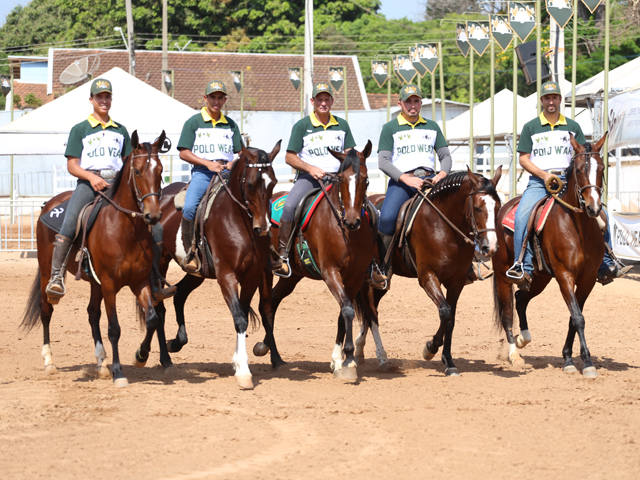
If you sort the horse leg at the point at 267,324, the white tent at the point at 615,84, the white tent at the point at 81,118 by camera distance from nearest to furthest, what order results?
the horse leg at the point at 267,324, the white tent at the point at 615,84, the white tent at the point at 81,118

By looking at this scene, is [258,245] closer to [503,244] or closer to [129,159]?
[129,159]

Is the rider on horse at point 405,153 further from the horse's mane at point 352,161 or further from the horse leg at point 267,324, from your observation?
the horse leg at point 267,324

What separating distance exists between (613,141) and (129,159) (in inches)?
485

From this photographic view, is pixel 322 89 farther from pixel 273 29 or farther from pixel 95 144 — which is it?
pixel 273 29

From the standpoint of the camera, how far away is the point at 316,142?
10812 millimetres

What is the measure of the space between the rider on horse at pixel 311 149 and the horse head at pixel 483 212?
1580 millimetres

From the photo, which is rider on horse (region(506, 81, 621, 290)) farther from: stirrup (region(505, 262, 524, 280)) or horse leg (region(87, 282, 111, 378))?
horse leg (region(87, 282, 111, 378))

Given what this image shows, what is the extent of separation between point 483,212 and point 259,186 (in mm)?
2246

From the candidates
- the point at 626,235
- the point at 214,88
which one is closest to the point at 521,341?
the point at 214,88

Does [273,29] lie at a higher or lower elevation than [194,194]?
higher

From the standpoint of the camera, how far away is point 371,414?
8391 millimetres

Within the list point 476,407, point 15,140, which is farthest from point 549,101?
point 15,140

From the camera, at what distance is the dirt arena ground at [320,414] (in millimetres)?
6688

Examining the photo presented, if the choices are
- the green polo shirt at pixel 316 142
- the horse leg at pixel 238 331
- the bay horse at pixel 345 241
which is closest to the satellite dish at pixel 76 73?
the green polo shirt at pixel 316 142
